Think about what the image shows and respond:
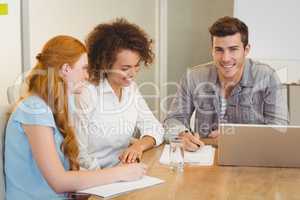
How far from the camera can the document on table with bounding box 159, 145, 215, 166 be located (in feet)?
6.06

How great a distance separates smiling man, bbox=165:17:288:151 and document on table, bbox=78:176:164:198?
29.1 inches

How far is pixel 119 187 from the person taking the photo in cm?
151

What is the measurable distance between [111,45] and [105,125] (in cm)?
39

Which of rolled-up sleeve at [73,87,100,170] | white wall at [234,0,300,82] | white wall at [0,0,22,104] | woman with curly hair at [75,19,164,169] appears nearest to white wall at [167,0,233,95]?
white wall at [234,0,300,82]

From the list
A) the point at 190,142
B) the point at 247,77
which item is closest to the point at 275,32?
the point at 247,77

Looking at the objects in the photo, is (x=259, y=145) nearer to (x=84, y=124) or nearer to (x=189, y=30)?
(x=84, y=124)

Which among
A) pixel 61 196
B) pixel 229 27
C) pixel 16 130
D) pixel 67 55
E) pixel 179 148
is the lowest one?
pixel 61 196

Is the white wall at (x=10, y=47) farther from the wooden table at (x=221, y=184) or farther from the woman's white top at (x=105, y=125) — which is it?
the wooden table at (x=221, y=184)

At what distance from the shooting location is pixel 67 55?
1.70 metres

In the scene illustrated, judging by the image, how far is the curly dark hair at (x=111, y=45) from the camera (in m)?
2.14

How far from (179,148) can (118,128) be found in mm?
456

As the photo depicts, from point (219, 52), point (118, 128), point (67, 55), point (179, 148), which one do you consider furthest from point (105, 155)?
point (219, 52)

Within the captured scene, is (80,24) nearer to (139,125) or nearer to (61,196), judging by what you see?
(139,125)

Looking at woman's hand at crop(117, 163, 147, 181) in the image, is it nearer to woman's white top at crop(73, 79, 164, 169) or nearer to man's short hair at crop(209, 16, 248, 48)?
woman's white top at crop(73, 79, 164, 169)
